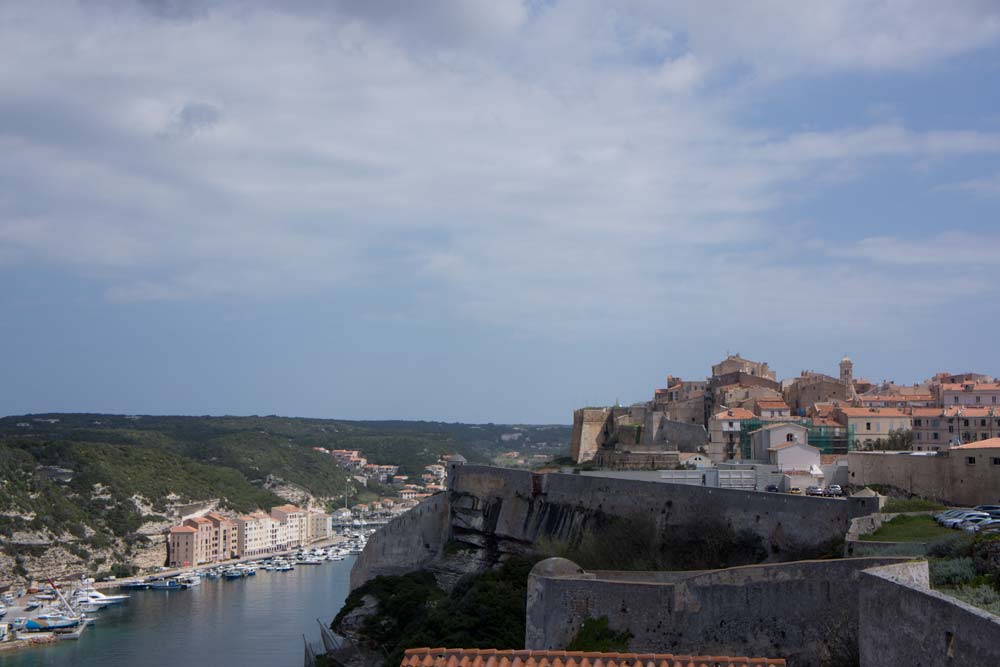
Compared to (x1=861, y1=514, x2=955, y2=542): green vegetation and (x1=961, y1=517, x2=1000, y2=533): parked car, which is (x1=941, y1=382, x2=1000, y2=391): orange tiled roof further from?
(x1=961, y1=517, x2=1000, y2=533): parked car

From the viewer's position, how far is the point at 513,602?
19.6m

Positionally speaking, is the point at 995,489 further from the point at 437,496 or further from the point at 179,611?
the point at 179,611

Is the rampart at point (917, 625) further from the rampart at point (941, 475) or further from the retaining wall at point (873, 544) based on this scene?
the rampart at point (941, 475)

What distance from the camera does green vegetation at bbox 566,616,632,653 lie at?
1214 centimetres

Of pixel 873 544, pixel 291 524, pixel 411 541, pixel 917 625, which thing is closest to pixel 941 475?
pixel 873 544

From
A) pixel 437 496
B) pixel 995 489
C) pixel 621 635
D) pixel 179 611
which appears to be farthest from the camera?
pixel 179 611

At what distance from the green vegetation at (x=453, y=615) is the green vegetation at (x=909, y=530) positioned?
6550 mm

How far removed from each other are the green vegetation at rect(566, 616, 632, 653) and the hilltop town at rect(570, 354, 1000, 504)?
9.81m

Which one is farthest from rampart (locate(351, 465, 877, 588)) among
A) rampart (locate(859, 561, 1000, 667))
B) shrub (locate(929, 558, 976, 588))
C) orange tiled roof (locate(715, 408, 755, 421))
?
orange tiled roof (locate(715, 408, 755, 421))

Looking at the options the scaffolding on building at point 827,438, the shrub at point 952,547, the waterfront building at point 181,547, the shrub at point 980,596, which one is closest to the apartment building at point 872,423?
the scaffolding on building at point 827,438

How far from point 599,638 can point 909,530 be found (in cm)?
545

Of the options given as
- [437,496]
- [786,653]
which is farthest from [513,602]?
[437,496]

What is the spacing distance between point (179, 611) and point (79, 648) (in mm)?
8762

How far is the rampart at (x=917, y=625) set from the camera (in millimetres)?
6250
